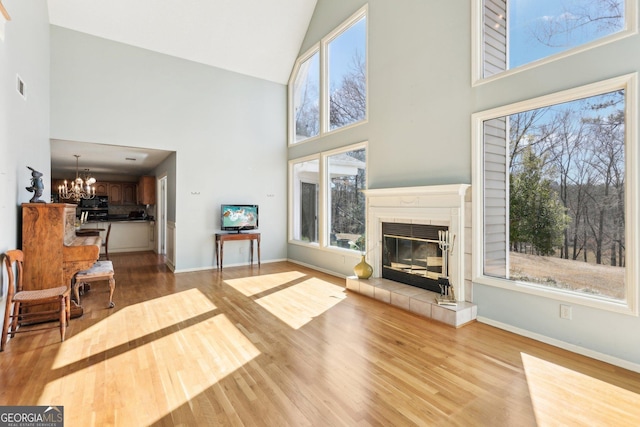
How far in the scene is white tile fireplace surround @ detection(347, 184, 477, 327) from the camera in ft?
11.3

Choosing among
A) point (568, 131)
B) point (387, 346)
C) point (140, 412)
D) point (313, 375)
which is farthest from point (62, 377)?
point (568, 131)

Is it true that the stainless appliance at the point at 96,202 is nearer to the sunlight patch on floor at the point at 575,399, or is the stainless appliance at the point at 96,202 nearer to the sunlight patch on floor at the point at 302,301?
the sunlight patch on floor at the point at 302,301

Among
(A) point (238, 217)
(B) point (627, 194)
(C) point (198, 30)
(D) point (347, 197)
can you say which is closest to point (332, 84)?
(D) point (347, 197)

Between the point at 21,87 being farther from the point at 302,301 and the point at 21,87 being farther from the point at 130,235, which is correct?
the point at 130,235

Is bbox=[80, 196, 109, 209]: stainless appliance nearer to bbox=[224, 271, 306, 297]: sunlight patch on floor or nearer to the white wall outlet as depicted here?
bbox=[224, 271, 306, 297]: sunlight patch on floor

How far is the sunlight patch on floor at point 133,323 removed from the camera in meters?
2.74

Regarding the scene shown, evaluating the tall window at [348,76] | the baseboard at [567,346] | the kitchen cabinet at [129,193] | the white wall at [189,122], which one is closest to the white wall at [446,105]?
the baseboard at [567,346]

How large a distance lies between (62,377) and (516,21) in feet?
16.8

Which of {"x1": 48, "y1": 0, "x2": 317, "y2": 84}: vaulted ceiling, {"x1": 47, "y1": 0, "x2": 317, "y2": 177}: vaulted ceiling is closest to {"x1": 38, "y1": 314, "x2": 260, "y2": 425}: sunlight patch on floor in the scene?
{"x1": 47, "y1": 0, "x2": 317, "y2": 177}: vaulted ceiling

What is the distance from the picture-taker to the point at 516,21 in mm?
3184

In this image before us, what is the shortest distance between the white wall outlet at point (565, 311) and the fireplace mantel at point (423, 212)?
92 cm

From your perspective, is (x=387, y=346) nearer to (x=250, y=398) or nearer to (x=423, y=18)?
(x=250, y=398)

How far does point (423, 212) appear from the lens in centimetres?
392

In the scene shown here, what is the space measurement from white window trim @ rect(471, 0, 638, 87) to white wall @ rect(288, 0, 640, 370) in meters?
0.05
